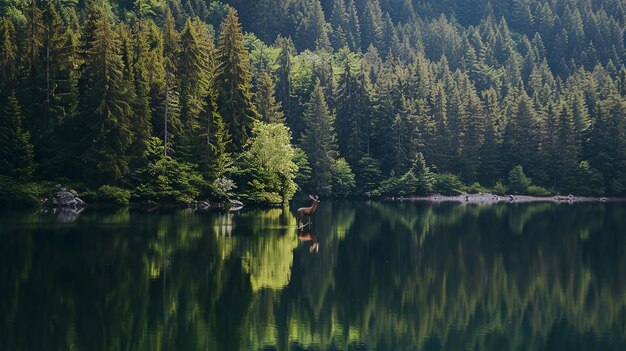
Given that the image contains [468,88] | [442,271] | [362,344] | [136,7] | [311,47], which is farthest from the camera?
[311,47]

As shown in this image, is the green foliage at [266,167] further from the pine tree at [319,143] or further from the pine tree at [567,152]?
the pine tree at [567,152]

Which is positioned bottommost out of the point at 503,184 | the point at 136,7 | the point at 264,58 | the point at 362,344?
the point at 362,344

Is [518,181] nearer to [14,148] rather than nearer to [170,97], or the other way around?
[170,97]

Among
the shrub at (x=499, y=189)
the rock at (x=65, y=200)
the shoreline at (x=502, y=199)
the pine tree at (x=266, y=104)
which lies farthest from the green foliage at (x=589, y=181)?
the rock at (x=65, y=200)

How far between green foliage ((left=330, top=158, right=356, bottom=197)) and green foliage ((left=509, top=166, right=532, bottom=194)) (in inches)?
891

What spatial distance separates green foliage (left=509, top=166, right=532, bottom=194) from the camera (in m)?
116

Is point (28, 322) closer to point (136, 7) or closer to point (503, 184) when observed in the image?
point (503, 184)

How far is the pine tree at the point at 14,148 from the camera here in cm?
7050

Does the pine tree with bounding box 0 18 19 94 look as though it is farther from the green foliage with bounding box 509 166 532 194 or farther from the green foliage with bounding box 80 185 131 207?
the green foliage with bounding box 509 166 532 194

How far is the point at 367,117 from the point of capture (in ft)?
394

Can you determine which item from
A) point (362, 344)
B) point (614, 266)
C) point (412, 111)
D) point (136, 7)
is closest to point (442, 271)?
point (614, 266)

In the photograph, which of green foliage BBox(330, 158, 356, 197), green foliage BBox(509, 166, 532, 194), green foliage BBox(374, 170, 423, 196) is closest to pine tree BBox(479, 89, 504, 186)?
green foliage BBox(509, 166, 532, 194)

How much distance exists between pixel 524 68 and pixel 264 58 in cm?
7268

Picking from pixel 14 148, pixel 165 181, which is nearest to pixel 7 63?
pixel 14 148
